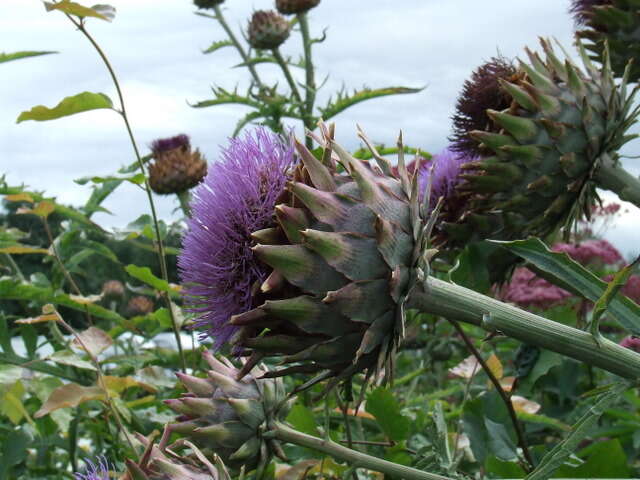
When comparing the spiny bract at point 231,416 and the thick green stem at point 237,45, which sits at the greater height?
the thick green stem at point 237,45

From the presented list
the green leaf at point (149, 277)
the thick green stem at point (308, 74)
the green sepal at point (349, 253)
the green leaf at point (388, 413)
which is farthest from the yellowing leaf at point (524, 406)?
the thick green stem at point (308, 74)

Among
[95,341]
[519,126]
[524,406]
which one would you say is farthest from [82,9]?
[524,406]

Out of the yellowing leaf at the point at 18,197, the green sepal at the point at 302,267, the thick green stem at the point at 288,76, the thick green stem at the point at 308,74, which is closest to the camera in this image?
the green sepal at the point at 302,267

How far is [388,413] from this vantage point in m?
1.71

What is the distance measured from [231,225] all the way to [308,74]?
255 centimetres

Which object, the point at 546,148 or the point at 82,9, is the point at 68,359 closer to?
the point at 82,9

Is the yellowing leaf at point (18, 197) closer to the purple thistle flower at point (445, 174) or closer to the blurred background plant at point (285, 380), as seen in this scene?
the blurred background plant at point (285, 380)

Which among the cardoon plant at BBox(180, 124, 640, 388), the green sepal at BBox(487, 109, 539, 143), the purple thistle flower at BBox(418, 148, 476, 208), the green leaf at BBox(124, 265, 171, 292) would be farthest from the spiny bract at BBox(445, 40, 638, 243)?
the green leaf at BBox(124, 265, 171, 292)

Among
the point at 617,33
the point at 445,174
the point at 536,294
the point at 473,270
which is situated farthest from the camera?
the point at 536,294

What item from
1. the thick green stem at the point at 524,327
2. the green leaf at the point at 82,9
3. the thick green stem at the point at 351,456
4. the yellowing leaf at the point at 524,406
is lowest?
the yellowing leaf at the point at 524,406

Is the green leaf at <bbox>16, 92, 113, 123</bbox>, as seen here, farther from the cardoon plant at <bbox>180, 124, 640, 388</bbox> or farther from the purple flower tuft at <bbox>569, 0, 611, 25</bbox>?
the purple flower tuft at <bbox>569, 0, 611, 25</bbox>

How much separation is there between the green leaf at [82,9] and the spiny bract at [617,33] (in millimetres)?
1408

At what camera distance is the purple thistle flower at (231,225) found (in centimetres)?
133

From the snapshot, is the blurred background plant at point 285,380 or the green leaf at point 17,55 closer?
the blurred background plant at point 285,380
